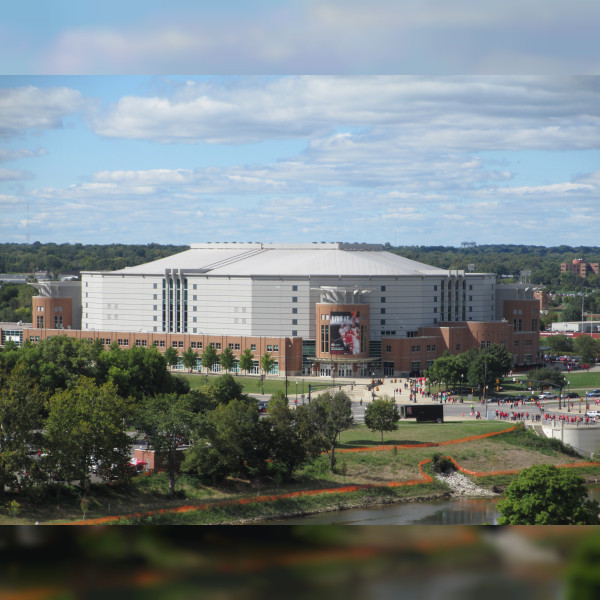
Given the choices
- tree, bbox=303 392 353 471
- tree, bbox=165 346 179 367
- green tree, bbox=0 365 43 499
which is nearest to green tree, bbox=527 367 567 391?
tree, bbox=303 392 353 471

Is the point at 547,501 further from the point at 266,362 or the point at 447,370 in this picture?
the point at 266,362

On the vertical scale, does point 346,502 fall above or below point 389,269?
below

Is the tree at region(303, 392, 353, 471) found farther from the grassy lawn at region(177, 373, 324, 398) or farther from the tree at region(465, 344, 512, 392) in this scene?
the tree at region(465, 344, 512, 392)

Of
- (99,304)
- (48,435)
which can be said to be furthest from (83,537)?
(99,304)

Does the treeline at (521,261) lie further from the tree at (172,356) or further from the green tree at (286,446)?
the green tree at (286,446)

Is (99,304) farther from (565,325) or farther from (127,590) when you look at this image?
(127,590)

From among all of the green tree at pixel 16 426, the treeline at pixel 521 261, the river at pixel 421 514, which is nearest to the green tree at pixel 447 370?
the river at pixel 421 514

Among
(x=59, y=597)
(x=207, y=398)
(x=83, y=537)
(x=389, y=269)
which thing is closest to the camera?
(x=59, y=597)

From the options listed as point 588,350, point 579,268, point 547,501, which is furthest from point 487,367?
point 579,268
